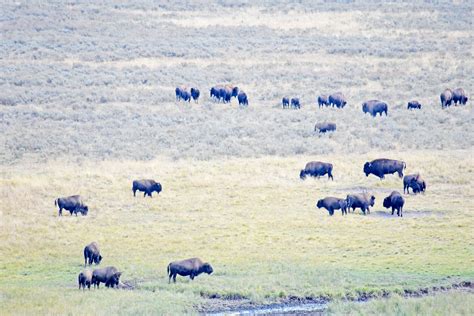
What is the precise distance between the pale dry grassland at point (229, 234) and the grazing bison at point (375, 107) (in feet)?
32.8

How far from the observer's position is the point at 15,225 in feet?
90.8

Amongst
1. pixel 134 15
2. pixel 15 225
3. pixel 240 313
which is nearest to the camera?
pixel 240 313

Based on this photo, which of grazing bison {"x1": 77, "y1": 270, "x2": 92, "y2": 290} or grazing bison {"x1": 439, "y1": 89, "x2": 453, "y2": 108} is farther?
grazing bison {"x1": 439, "y1": 89, "x2": 453, "y2": 108}

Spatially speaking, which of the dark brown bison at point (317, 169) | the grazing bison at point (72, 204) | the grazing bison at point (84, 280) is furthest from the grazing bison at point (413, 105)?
the grazing bison at point (84, 280)

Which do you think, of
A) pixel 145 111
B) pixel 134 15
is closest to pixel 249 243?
pixel 145 111

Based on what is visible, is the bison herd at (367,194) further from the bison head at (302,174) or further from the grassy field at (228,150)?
the grassy field at (228,150)

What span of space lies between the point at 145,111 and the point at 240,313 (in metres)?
28.4

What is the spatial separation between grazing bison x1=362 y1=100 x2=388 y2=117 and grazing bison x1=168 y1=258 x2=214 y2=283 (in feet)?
84.0

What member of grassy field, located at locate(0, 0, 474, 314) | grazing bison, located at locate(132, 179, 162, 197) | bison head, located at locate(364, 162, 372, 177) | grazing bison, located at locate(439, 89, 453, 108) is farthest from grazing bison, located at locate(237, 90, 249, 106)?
grazing bison, located at locate(132, 179, 162, 197)

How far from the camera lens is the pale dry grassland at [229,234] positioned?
71.7ft

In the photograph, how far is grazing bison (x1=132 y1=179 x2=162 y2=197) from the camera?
104 feet

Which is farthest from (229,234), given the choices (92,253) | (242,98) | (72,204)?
(242,98)

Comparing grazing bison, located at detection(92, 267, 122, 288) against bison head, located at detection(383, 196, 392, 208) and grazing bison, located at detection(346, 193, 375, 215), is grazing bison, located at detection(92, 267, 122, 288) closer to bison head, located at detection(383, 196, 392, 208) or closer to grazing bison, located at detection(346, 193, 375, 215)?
grazing bison, located at detection(346, 193, 375, 215)

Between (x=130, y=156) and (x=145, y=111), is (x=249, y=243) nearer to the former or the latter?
(x=130, y=156)
